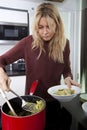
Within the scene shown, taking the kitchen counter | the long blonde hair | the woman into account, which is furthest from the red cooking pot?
the long blonde hair

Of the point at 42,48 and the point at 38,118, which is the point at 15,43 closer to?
the point at 42,48

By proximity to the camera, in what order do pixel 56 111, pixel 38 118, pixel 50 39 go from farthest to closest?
pixel 50 39
pixel 56 111
pixel 38 118

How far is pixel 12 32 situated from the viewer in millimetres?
774

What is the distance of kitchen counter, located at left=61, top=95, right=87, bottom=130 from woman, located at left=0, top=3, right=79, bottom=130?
57 mm

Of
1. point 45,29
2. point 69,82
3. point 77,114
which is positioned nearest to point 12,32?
point 45,29

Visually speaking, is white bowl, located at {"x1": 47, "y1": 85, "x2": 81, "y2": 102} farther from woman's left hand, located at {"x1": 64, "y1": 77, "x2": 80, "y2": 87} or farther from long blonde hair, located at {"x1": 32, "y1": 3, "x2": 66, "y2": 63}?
long blonde hair, located at {"x1": 32, "y1": 3, "x2": 66, "y2": 63}

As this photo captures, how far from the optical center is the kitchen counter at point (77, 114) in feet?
1.61

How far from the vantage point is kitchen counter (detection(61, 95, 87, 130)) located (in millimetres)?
491

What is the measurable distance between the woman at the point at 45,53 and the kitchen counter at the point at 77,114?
0.06 meters

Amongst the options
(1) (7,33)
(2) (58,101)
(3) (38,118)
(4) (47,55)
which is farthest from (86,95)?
(1) (7,33)

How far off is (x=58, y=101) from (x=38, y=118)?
26 centimetres

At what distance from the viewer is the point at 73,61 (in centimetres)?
74

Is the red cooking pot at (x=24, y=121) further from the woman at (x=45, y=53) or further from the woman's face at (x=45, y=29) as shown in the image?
the woman's face at (x=45, y=29)

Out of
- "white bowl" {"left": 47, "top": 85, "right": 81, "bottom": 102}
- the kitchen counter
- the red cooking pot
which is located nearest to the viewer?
the red cooking pot
